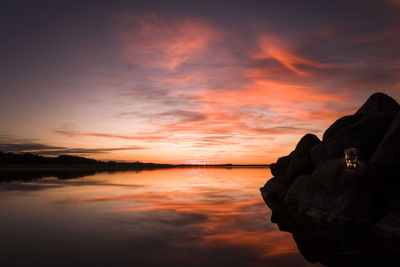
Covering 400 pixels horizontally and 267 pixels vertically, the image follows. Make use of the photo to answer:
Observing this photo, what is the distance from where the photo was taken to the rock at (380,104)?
56.6ft

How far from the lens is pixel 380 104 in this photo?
1756cm

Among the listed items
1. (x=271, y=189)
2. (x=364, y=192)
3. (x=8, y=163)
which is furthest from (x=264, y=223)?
(x=8, y=163)

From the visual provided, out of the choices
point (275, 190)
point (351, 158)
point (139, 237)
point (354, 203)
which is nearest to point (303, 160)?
point (275, 190)

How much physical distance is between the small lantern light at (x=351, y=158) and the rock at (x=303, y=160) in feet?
24.6

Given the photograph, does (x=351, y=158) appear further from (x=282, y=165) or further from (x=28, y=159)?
(x=28, y=159)

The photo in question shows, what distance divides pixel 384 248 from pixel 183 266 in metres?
5.76

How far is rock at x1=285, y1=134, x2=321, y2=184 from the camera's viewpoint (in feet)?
63.3

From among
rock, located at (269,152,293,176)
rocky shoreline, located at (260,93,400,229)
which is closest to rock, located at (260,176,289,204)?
rock, located at (269,152,293,176)

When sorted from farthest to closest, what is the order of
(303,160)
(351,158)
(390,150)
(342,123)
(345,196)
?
(303,160) → (342,123) → (351,158) → (390,150) → (345,196)

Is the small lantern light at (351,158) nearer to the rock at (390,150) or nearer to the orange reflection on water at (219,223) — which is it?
the rock at (390,150)

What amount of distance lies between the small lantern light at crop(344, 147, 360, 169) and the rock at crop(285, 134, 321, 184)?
7500 millimetres

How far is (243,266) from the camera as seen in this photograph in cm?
680

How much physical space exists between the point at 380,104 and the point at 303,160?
5.98 metres

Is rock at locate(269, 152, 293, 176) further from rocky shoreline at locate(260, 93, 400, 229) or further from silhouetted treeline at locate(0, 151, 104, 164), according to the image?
silhouetted treeline at locate(0, 151, 104, 164)
